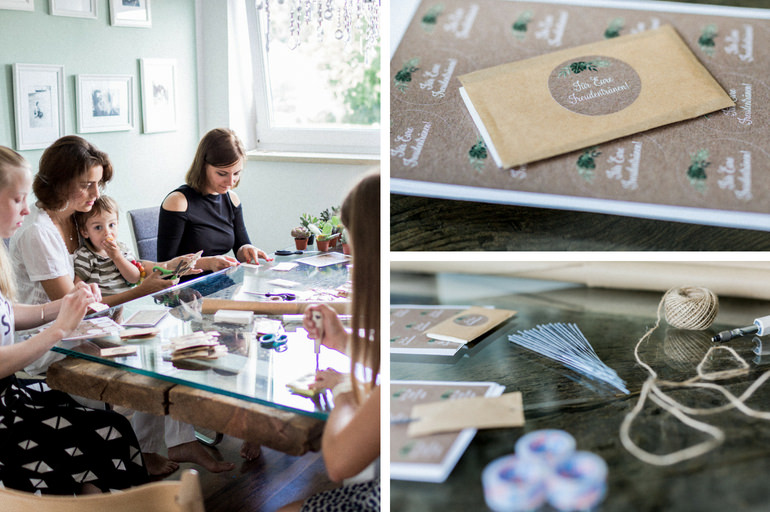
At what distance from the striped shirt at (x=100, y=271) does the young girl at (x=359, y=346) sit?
2.17 feet

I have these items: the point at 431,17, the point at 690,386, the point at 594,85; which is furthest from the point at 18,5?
the point at 690,386

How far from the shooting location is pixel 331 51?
102cm

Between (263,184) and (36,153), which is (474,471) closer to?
(263,184)

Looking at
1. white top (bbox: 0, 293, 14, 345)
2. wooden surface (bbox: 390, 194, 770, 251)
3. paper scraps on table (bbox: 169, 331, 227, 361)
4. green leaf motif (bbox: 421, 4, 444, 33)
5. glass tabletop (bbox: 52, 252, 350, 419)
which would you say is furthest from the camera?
white top (bbox: 0, 293, 14, 345)

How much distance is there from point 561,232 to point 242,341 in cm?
55

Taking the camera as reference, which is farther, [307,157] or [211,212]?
[211,212]

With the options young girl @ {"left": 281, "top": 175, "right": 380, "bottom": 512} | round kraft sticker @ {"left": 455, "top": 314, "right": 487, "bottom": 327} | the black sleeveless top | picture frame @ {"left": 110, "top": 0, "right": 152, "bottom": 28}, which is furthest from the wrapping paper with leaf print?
picture frame @ {"left": 110, "top": 0, "right": 152, "bottom": 28}

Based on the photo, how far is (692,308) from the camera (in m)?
0.57

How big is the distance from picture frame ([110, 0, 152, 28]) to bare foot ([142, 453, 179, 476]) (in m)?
0.72

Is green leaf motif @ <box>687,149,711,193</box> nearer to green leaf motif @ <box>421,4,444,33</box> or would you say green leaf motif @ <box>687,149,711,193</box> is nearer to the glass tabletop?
green leaf motif @ <box>421,4,444,33</box>

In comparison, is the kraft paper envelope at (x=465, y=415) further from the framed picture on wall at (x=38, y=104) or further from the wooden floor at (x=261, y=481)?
the framed picture on wall at (x=38, y=104)

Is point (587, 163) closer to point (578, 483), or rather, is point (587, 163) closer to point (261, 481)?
point (578, 483)

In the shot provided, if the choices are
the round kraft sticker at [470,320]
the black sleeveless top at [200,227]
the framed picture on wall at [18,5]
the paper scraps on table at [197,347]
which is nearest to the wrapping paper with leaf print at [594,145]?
the round kraft sticker at [470,320]

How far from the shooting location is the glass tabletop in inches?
25.2
